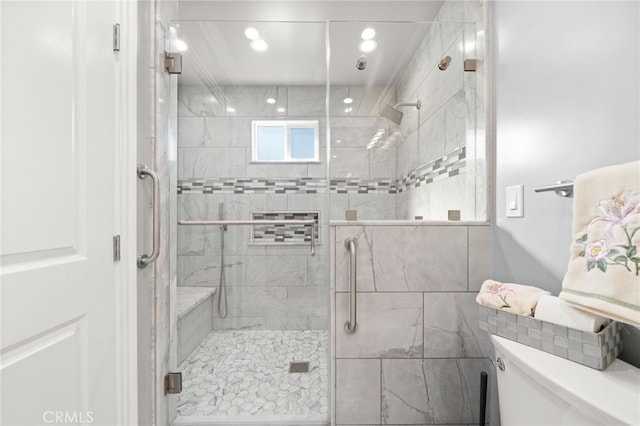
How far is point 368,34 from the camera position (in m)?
1.53

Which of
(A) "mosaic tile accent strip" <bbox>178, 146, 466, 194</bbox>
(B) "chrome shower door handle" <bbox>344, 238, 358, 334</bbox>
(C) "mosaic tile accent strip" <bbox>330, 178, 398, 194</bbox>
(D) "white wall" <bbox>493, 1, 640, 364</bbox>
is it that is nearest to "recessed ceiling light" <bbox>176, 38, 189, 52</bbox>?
(A) "mosaic tile accent strip" <bbox>178, 146, 466, 194</bbox>

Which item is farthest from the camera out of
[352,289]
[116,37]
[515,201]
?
[352,289]

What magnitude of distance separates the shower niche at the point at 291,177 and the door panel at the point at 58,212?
0.53 m

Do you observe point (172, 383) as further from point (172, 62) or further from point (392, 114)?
point (392, 114)

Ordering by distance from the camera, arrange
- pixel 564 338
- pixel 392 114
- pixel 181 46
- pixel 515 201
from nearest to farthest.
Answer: pixel 564 338, pixel 515 201, pixel 181 46, pixel 392 114

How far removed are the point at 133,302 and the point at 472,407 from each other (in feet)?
5.19

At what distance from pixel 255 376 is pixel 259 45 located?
1967mm

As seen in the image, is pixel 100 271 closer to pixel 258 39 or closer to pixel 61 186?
pixel 61 186

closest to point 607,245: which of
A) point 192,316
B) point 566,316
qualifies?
point 566,316

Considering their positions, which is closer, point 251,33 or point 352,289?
point 352,289

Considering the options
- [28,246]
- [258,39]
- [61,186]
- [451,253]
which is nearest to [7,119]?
[61,186]

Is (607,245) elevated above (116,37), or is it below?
below

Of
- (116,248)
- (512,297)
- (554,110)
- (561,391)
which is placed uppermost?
(554,110)

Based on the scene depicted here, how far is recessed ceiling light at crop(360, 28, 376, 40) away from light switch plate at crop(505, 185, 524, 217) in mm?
1033
